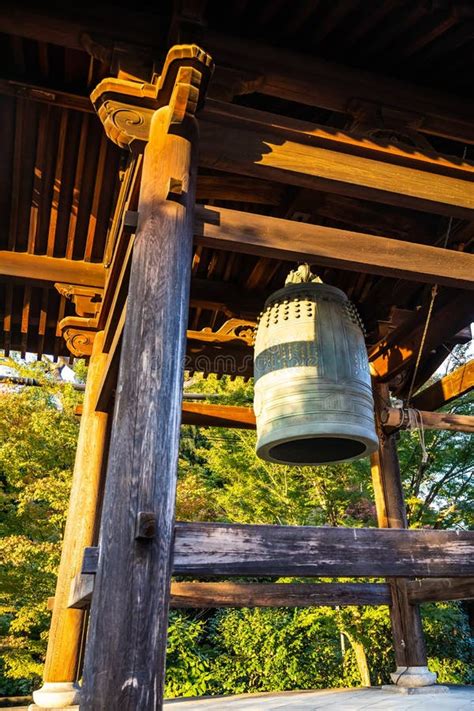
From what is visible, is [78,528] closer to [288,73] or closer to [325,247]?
[325,247]

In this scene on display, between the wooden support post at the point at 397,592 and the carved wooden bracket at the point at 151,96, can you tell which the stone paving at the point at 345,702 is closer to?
the wooden support post at the point at 397,592

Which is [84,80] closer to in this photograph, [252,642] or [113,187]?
[113,187]

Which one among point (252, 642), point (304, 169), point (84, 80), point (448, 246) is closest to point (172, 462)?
point (304, 169)

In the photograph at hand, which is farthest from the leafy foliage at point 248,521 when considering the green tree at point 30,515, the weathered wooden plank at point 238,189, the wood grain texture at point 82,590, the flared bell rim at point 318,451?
the wood grain texture at point 82,590

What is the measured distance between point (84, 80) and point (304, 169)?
129 centimetres

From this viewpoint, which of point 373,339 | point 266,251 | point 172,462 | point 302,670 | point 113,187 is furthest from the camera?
point 302,670

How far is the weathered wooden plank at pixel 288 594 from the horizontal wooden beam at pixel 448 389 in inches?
66.3

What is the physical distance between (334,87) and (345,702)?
14.1 ft

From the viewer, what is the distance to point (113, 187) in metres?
3.62

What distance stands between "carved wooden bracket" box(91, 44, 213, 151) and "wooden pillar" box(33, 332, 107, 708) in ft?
6.79

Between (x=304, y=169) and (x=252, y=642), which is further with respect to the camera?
(x=252, y=642)

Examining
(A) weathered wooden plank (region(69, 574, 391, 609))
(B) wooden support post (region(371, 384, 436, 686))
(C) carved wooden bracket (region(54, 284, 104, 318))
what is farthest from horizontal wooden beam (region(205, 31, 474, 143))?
(A) weathered wooden plank (region(69, 574, 391, 609))

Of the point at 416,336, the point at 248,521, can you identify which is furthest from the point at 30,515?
the point at 416,336

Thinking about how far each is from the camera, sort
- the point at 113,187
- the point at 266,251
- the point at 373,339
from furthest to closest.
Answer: the point at 373,339 < the point at 113,187 < the point at 266,251
